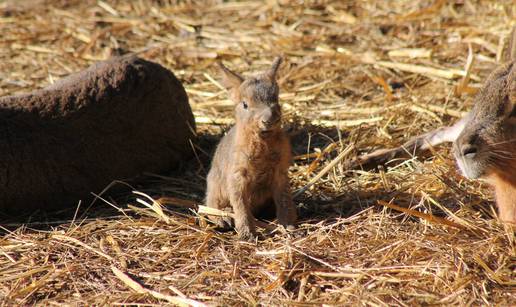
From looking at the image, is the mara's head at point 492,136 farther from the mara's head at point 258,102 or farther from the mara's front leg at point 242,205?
the mara's front leg at point 242,205

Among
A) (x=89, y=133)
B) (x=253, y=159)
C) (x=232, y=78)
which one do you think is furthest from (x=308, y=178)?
(x=89, y=133)

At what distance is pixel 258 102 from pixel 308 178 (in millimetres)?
1229

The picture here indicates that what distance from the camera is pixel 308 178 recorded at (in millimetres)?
5625

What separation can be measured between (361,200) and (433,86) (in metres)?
2.38

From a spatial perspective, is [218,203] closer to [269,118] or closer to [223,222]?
[223,222]

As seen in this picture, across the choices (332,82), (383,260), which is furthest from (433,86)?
(383,260)

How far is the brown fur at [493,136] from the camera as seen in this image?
161 inches

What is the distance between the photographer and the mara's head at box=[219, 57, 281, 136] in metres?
4.48

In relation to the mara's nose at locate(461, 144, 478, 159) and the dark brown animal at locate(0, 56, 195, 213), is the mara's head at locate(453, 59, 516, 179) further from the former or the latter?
the dark brown animal at locate(0, 56, 195, 213)

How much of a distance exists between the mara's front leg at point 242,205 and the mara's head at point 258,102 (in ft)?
1.16

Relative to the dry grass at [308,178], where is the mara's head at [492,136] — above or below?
above

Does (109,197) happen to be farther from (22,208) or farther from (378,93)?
(378,93)

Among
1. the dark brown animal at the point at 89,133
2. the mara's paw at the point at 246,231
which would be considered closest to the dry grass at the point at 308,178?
the mara's paw at the point at 246,231

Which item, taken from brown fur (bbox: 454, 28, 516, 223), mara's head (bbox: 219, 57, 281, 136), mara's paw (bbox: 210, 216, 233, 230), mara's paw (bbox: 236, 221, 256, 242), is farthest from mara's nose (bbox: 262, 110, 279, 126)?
brown fur (bbox: 454, 28, 516, 223)
